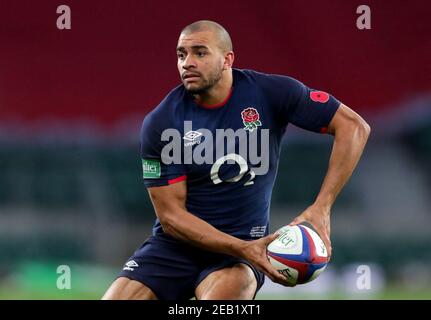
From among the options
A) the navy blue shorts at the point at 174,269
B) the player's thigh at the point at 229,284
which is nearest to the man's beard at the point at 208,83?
the navy blue shorts at the point at 174,269

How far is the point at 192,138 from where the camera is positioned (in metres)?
4.90

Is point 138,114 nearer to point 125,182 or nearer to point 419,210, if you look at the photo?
point 125,182

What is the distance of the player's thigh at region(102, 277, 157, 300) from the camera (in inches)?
189

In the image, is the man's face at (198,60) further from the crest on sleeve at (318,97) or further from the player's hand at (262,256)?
the player's hand at (262,256)

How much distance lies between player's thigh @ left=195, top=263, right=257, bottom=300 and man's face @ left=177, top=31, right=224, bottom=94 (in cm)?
98

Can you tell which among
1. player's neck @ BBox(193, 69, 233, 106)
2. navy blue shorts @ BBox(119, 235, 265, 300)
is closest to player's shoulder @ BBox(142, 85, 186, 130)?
player's neck @ BBox(193, 69, 233, 106)

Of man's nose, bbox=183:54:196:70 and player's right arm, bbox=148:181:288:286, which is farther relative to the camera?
man's nose, bbox=183:54:196:70

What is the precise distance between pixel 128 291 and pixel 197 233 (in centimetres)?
53

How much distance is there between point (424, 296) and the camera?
862 cm

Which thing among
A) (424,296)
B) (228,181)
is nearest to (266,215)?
(228,181)

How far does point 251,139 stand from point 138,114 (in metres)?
4.91

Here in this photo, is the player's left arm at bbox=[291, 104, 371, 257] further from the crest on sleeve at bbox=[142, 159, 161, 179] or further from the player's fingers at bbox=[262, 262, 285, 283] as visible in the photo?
the crest on sleeve at bbox=[142, 159, 161, 179]

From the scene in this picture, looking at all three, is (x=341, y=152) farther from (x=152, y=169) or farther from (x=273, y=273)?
(x=152, y=169)

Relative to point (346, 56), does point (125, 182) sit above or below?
below
